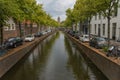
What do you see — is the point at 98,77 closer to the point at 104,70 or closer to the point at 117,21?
the point at 104,70

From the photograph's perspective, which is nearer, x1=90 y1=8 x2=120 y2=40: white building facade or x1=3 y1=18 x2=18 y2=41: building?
x1=3 y1=18 x2=18 y2=41: building

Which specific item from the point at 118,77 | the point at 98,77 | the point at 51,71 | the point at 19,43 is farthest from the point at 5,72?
the point at 19,43

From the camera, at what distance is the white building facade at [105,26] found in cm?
4203

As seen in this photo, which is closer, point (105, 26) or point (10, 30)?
point (10, 30)

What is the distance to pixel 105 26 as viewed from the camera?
Result: 165ft

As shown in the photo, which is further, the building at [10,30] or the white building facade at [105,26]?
the white building facade at [105,26]

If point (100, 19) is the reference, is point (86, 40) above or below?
below

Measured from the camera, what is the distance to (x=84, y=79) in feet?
54.1

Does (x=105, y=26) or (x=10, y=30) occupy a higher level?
(x=105, y=26)

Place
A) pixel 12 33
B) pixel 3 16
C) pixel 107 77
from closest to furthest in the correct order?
pixel 107 77 → pixel 3 16 → pixel 12 33

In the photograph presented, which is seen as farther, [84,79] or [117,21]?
[117,21]

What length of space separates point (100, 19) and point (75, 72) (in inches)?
1522

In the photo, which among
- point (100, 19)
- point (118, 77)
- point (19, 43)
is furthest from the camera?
point (100, 19)

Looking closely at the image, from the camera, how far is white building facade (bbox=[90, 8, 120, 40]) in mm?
42034
